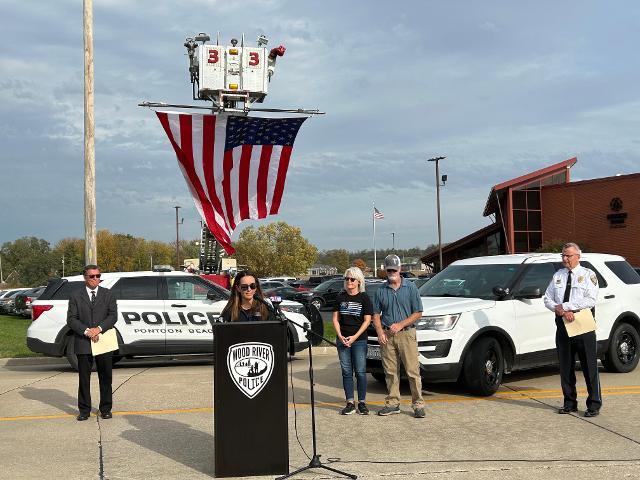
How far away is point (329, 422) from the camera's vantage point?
7.79 metres

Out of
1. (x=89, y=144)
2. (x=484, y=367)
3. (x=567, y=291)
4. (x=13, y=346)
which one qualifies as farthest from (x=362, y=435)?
(x=13, y=346)

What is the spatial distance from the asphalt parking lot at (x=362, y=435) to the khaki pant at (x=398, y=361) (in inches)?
9.7

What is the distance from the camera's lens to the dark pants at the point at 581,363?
7.83 metres

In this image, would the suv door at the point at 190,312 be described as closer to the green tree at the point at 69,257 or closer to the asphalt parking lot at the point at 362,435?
the asphalt parking lot at the point at 362,435

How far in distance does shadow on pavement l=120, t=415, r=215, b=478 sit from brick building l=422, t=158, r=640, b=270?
40718 millimetres

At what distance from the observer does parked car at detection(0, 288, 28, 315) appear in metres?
33.9

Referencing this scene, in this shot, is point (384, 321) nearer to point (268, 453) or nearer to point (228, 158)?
point (268, 453)

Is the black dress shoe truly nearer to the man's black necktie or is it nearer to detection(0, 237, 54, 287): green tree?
the man's black necktie

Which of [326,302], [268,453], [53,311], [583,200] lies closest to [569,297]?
[268,453]

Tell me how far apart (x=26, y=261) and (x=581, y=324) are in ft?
448

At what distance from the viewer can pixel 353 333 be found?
26.7ft

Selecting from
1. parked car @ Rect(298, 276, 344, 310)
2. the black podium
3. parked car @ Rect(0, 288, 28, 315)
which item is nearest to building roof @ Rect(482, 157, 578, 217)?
parked car @ Rect(298, 276, 344, 310)

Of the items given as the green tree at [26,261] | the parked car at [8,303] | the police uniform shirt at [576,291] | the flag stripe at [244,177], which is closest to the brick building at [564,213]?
the parked car at [8,303]

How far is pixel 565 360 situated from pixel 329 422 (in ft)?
8.53
